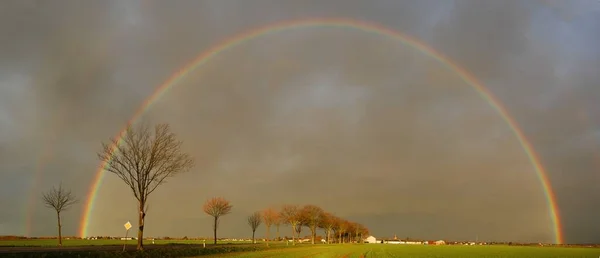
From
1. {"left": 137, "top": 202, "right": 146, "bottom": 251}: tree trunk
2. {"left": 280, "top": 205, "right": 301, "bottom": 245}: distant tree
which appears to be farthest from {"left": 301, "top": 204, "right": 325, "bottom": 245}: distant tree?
{"left": 137, "top": 202, "right": 146, "bottom": 251}: tree trunk

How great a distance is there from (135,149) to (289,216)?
360 ft

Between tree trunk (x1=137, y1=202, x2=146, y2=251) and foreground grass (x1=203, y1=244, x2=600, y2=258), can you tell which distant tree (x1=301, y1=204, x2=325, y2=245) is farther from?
tree trunk (x1=137, y1=202, x2=146, y2=251)

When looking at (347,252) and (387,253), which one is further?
(387,253)

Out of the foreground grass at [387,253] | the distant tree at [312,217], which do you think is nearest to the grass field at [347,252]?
the foreground grass at [387,253]

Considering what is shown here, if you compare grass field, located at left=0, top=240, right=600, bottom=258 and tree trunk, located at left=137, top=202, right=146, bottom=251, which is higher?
tree trunk, located at left=137, top=202, right=146, bottom=251

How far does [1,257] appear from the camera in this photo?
106 feet

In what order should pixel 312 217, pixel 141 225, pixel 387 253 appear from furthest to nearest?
pixel 312 217 → pixel 387 253 → pixel 141 225

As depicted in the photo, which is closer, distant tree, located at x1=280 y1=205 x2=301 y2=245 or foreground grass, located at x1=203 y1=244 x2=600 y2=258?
foreground grass, located at x1=203 y1=244 x2=600 y2=258

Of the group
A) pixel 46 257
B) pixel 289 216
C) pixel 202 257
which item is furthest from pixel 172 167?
pixel 289 216

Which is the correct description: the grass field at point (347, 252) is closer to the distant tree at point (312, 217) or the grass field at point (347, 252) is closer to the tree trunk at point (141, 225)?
the tree trunk at point (141, 225)

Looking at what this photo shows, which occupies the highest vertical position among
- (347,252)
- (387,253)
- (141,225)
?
(141,225)

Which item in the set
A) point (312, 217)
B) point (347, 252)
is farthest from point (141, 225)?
point (312, 217)

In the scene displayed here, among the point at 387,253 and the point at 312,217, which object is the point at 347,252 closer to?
the point at 387,253

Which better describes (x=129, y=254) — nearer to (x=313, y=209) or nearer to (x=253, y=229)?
(x=253, y=229)
